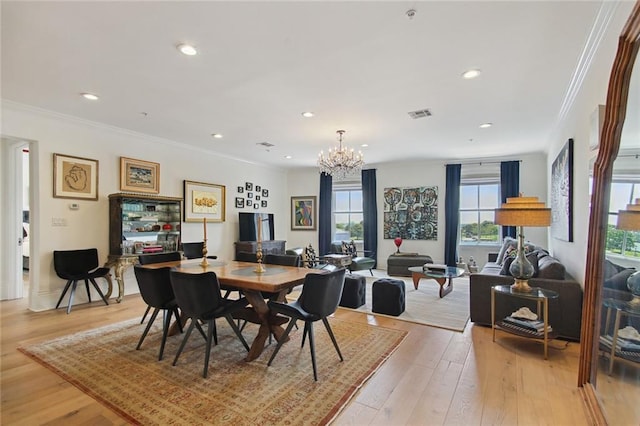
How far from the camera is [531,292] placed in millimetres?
2973

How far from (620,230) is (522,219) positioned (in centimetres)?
124

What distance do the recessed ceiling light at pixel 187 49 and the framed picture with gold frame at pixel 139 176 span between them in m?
3.10

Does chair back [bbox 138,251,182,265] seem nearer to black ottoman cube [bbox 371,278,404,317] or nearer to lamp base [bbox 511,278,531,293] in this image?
black ottoman cube [bbox 371,278,404,317]

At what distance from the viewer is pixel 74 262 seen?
436cm

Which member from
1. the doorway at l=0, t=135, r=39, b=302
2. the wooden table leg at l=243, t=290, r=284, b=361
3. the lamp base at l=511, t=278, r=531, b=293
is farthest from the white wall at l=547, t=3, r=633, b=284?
the doorway at l=0, t=135, r=39, b=302

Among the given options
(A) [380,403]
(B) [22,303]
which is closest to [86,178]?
(B) [22,303]

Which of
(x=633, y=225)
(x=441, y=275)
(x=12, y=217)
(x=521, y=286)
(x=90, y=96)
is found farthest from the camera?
(x=12, y=217)

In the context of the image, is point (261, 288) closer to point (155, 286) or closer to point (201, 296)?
point (201, 296)

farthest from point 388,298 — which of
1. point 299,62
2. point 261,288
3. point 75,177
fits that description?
point 75,177

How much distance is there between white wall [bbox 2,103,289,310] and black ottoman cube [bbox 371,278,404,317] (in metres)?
3.84

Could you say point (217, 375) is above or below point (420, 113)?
below

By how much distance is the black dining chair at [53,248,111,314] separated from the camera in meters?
4.16

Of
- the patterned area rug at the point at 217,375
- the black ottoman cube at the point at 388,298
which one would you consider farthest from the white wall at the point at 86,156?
the black ottoman cube at the point at 388,298

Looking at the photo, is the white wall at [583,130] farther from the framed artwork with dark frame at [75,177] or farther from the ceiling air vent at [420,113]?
the framed artwork with dark frame at [75,177]
